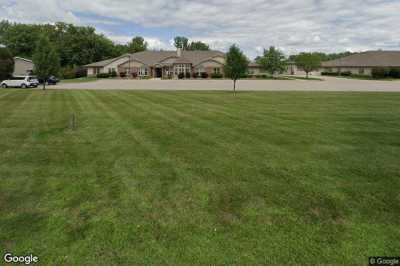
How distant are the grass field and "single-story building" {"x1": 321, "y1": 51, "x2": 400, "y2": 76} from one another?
79.8 m

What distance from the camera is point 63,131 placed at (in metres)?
10.7

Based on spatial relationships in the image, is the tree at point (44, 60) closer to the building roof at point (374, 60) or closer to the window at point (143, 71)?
the window at point (143, 71)

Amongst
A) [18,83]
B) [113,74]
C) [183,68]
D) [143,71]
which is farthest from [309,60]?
[18,83]

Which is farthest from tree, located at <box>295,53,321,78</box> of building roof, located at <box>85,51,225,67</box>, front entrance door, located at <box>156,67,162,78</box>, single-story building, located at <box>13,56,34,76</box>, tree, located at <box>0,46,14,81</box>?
single-story building, located at <box>13,56,34,76</box>

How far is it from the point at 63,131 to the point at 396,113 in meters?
16.8

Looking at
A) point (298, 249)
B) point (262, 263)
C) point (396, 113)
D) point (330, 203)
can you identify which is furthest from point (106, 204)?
point (396, 113)

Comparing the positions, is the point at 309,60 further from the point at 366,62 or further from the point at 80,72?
the point at 80,72

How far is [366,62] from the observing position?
78.3m

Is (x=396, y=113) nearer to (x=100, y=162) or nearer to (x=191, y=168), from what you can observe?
(x=191, y=168)

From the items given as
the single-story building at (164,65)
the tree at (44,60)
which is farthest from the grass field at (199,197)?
the single-story building at (164,65)

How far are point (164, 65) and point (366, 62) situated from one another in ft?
187

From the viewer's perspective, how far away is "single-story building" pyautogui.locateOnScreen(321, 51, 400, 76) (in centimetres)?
7606

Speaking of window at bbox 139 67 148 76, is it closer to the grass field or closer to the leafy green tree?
the leafy green tree

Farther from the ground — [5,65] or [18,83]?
[5,65]
